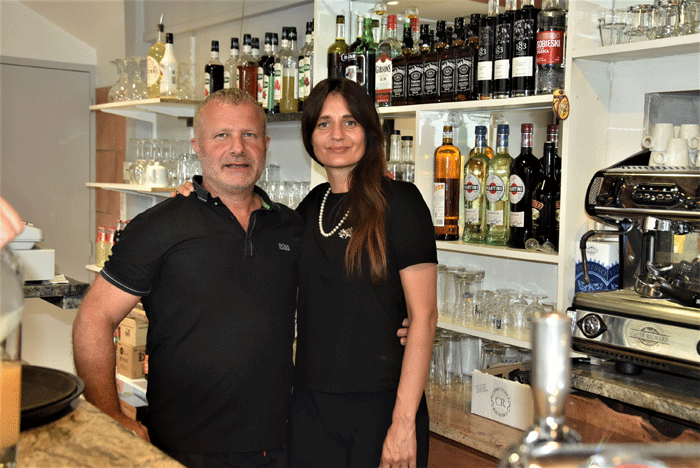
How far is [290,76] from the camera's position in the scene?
2.89 meters

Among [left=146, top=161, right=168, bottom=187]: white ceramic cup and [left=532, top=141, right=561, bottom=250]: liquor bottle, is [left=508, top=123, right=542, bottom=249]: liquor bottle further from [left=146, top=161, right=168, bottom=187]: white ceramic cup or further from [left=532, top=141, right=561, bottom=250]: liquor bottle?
[left=146, top=161, right=168, bottom=187]: white ceramic cup

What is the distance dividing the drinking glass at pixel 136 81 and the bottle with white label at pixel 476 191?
222cm

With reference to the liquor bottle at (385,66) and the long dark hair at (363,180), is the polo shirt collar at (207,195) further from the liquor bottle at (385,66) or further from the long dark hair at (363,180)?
the liquor bottle at (385,66)

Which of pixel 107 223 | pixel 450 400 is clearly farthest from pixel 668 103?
pixel 107 223

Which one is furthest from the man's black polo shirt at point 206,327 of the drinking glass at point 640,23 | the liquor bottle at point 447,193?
the drinking glass at point 640,23

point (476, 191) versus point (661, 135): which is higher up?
point (661, 135)

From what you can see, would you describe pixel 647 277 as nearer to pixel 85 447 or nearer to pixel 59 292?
pixel 85 447

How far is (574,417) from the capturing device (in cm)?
182

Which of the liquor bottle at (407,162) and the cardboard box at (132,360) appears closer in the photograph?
the liquor bottle at (407,162)

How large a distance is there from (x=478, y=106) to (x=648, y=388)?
98 centimetres

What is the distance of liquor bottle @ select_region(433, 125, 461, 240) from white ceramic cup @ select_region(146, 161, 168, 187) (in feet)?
5.32

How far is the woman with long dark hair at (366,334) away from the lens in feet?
5.66

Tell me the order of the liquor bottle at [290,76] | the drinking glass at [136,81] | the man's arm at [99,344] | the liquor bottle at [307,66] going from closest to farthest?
1. the man's arm at [99,344]
2. the liquor bottle at [307,66]
3. the liquor bottle at [290,76]
4. the drinking glass at [136,81]

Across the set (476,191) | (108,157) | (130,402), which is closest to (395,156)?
(476,191)
